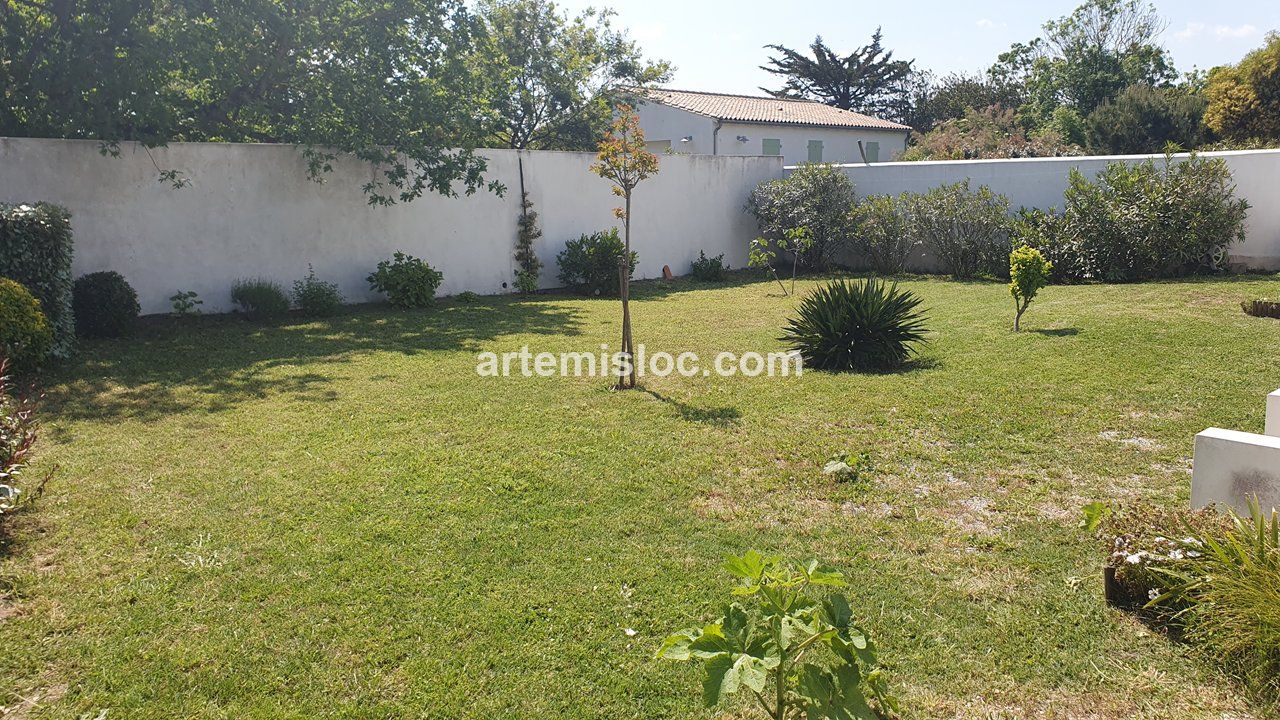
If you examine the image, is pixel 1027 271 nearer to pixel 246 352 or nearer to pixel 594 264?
pixel 594 264

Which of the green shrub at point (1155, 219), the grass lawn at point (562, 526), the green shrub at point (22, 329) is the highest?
the green shrub at point (1155, 219)

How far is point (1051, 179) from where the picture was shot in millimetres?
14227

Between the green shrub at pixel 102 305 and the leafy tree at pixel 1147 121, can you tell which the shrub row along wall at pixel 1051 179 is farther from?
the leafy tree at pixel 1147 121

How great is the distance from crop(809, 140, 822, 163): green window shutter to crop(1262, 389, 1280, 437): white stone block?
953 inches

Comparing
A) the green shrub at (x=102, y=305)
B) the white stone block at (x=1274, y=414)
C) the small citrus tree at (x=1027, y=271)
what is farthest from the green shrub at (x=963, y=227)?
the green shrub at (x=102, y=305)

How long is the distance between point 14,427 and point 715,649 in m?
4.10

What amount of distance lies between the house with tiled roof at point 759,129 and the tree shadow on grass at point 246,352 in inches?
531

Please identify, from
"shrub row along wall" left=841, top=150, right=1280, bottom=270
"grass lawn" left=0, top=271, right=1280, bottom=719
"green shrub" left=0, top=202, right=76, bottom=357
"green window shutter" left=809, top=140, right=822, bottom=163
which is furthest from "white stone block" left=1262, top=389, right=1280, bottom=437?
"green window shutter" left=809, top=140, right=822, bottom=163

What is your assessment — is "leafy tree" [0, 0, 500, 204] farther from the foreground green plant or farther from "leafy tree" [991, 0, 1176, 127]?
"leafy tree" [991, 0, 1176, 127]

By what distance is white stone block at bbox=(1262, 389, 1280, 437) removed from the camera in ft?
12.8

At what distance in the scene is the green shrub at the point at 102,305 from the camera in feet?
30.0

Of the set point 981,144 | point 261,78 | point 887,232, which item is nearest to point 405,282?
point 261,78

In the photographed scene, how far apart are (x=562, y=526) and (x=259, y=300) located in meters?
8.58

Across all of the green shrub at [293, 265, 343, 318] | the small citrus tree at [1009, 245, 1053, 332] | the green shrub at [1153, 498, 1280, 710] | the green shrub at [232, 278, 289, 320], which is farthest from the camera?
the green shrub at [293, 265, 343, 318]
